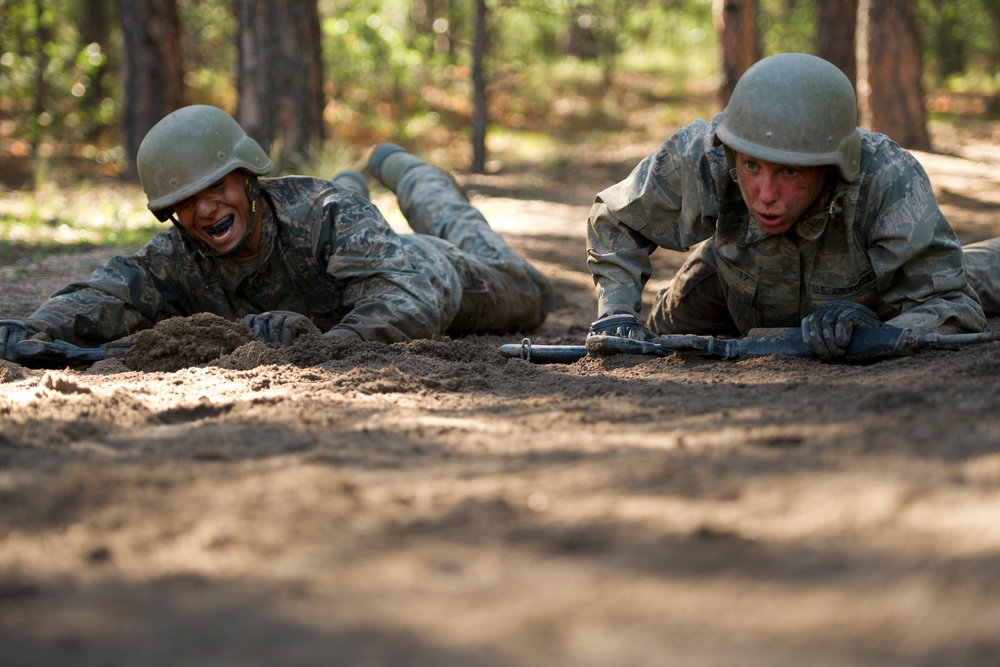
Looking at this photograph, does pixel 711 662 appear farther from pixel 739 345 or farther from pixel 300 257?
pixel 300 257

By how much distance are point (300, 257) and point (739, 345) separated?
6.12 ft

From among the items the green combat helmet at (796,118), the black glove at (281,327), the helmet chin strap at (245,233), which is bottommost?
the black glove at (281,327)

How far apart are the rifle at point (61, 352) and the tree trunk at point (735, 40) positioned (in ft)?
25.9

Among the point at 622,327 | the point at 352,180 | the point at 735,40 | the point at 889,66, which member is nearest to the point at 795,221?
the point at 622,327

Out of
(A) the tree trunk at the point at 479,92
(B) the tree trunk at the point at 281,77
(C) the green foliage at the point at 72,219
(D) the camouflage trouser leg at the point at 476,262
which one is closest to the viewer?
(D) the camouflage trouser leg at the point at 476,262

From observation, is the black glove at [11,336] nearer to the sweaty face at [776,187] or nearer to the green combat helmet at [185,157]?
the green combat helmet at [185,157]

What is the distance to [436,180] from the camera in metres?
5.95

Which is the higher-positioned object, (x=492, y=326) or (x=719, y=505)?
(x=719, y=505)

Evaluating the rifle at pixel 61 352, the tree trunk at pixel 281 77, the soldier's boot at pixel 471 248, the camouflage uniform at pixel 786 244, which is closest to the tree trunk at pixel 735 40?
the tree trunk at pixel 281 77

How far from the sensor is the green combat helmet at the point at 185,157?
406 cm

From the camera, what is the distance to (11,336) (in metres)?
3.94

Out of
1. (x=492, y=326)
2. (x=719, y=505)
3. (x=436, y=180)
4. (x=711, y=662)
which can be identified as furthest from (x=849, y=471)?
(x=436, y=180)

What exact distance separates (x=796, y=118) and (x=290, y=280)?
2200 mm

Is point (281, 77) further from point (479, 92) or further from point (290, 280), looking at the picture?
point (290, 280)
